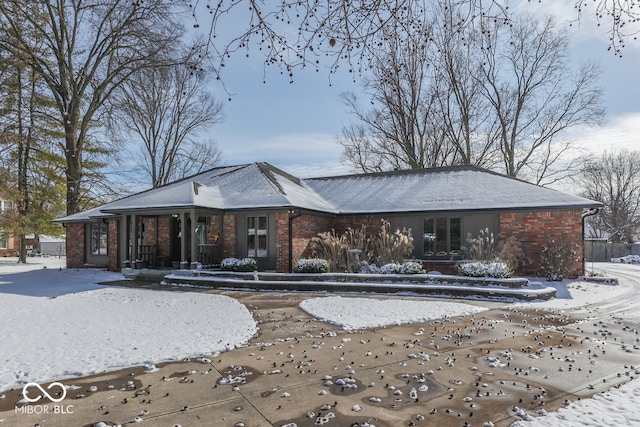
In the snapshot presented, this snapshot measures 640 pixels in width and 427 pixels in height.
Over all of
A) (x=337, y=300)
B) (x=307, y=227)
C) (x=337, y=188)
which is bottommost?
(x=337, y=300)

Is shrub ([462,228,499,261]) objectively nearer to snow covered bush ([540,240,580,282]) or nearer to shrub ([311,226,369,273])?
snow covered bush ([540,240,580,282])

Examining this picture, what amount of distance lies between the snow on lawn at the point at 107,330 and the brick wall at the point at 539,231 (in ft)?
33.2

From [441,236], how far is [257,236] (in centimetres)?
704

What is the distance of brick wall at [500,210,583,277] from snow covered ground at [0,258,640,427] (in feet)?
4.53

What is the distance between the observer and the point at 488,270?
11.4m

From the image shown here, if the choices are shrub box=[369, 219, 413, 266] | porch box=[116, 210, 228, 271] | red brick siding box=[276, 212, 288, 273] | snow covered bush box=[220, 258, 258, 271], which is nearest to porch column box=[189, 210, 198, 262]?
porch box=[116, 210, 228, 271]

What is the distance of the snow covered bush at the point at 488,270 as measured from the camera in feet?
36.9

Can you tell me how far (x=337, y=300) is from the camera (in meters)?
9.79

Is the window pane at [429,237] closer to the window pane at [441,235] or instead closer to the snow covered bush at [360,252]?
the window pane at [441,235]

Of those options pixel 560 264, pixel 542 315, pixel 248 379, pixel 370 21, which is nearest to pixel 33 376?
pixel 248 379

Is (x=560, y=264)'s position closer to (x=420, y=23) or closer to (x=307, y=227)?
(x=307, y=227)

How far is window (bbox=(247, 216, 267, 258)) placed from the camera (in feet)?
48.8

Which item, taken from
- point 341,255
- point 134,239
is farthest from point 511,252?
point 134,239

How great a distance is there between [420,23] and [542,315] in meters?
6.71
